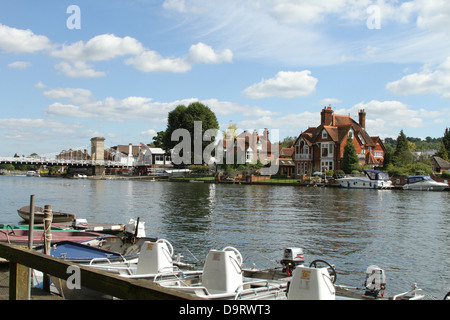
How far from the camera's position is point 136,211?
128 feet

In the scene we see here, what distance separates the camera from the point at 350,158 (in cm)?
8325

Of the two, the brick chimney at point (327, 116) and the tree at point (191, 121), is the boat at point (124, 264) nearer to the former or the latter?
the brick chimney at point (327, 116)

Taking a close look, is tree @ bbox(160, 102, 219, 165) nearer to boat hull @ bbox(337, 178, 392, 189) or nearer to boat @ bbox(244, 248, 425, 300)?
boat hull @ bbox(337, 178, 392, 189)

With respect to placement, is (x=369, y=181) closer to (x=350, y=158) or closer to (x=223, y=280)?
(x=350, y=158)

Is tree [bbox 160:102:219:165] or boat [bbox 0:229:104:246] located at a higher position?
tree [bbox 160:102:219:165]

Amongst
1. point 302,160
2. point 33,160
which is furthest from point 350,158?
point 33,160

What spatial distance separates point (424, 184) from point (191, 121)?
5906 cm

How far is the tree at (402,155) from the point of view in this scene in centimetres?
8606

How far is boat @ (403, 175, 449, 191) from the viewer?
236 feet

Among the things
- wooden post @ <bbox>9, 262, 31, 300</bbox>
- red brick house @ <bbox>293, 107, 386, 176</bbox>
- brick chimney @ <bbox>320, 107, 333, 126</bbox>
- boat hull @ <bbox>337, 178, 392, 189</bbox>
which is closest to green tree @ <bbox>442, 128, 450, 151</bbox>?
red brick house @ <bbox>293, 107, 386, 176</bbox>

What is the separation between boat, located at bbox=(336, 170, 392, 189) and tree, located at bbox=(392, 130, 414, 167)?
10335 mm
